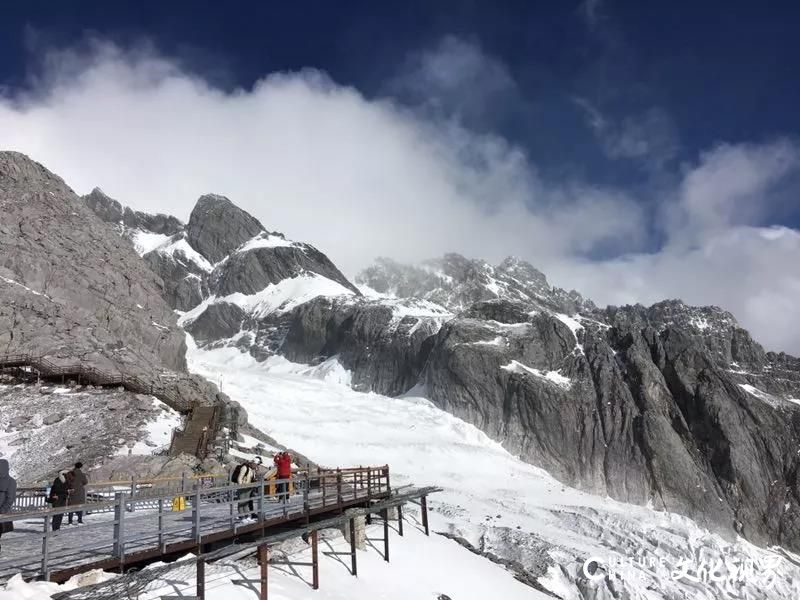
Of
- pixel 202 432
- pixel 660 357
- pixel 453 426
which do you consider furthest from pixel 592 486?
pixel 202 432

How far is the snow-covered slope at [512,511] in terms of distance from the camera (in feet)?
112

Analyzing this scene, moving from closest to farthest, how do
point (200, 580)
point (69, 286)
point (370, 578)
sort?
point (200, 580) → point (370, 578) → point (69, 286)

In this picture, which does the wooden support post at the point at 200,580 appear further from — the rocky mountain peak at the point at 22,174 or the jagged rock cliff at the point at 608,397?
the jagged rock cliff at the point at 608,397

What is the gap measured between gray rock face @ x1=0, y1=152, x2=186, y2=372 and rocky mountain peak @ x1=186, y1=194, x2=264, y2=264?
95.5 m

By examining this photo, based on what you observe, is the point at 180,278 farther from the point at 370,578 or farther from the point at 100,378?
the point at 370,578

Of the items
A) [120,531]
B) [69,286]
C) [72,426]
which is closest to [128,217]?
[69,286]

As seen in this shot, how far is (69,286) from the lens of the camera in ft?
156

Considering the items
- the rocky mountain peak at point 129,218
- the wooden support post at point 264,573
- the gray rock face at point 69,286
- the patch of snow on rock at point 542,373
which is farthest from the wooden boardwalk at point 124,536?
the rocky mountain peak at point 129,218

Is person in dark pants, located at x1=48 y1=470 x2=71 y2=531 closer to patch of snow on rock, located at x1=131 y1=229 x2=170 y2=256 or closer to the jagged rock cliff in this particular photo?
the jagged rock cliff

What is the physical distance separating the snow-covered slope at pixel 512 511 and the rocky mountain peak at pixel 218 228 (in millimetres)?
77946

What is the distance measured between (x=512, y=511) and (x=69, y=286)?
3894 cm

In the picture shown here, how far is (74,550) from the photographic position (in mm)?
11422

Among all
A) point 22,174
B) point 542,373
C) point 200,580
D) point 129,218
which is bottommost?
point 200,580

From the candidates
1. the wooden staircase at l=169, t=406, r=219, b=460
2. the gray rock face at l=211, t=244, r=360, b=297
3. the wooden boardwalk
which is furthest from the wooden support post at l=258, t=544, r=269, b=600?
the gray rock face at l=211, t=244, r=360, b=297
